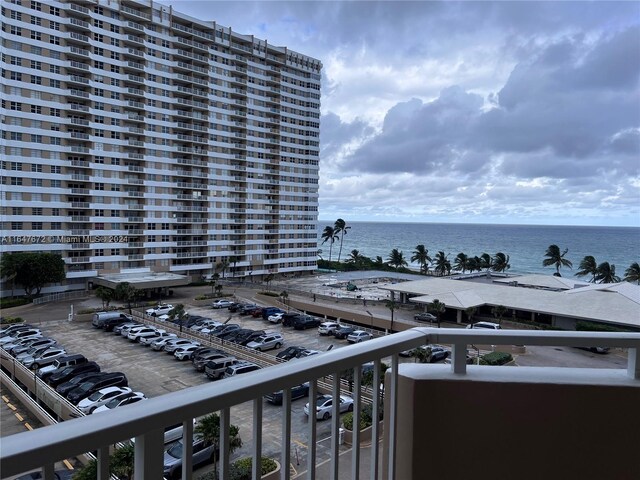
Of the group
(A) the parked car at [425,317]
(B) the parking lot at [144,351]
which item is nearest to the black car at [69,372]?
(B) the parking lot at [144,351]

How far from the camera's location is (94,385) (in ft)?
35.3

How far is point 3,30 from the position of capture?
25.9 m

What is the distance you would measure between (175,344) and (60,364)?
3577 millimetres

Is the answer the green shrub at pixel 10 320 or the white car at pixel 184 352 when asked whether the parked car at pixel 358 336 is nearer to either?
the white car at pixel 184 352

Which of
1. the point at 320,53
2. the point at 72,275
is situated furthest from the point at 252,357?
the point at 320,53

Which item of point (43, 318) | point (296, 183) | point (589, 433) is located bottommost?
point (43, 318)

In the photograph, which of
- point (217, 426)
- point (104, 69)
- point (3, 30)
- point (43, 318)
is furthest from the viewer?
point (104, 69)

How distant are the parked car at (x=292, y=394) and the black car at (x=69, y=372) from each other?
42.6ft

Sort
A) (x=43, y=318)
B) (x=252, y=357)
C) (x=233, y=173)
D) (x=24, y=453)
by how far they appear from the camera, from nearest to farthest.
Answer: (x=24, y=453)
(x=252, y=357)
(x=43, y=318)
(x=233, y=173)

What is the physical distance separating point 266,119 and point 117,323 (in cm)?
2452

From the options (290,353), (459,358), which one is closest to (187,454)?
(459,358)

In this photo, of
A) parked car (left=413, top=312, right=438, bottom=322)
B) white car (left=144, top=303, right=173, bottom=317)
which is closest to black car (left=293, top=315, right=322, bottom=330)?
parked car (left=413, top=312, right=438, bottom=322)

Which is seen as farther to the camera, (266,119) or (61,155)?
(266,119)

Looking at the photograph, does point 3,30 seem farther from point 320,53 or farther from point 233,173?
point 320,53
